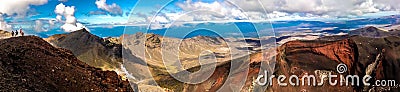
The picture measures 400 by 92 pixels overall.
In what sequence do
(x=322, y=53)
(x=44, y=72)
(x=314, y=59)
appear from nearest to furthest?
(x=44, y=72), (x=314, y=59), (x=322, y=53)

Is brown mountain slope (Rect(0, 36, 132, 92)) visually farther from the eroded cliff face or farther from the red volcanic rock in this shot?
the red volcanic rock

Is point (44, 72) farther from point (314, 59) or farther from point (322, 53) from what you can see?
point (322, 53)

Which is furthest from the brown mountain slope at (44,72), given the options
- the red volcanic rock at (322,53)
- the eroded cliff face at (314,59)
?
the red volcanic rock at (322,53)

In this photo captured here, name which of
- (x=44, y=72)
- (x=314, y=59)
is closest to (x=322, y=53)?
(x=314, y=59)

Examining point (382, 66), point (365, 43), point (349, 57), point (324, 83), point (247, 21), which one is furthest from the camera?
point (365, 43)

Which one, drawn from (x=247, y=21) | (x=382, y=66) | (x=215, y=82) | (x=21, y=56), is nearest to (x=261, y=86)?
(x=215, y=82)

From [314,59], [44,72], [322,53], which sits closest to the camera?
[44,72]

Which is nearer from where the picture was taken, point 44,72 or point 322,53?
point 44,72

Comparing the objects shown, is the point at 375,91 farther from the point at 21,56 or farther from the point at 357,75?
the point at 21,56
